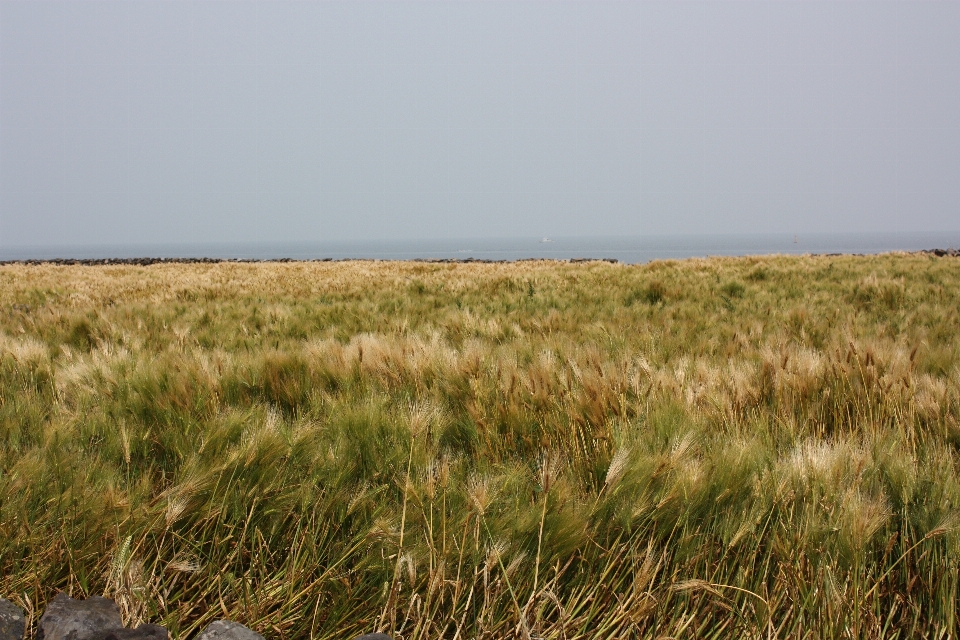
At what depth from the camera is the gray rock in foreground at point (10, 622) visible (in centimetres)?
120

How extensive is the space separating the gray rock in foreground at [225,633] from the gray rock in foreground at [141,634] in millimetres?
73

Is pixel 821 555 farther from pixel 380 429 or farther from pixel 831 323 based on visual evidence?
pixel 831 323

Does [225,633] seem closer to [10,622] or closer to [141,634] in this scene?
[141,634]

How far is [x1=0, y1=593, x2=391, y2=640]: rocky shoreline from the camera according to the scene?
1.14m

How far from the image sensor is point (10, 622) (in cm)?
122

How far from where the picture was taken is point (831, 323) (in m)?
5.20

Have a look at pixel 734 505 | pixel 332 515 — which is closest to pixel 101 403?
pixel 332 515

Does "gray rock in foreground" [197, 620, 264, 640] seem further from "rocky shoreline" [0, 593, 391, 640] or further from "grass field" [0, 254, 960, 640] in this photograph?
"grass field" [0, 254, 960, 640]

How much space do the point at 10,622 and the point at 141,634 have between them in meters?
0.35

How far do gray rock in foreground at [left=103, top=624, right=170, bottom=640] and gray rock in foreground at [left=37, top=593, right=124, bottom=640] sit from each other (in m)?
0.03

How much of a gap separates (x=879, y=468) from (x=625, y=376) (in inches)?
38.2

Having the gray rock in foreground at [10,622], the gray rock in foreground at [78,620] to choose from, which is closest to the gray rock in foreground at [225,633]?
the gray rock in foreground at [78,620]

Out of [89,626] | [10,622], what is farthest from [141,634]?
[10,622]

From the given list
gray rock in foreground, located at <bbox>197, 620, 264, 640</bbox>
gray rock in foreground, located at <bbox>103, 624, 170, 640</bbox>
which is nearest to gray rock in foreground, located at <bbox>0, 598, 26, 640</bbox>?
gray rock in foreground, located at <bbox>103, 624, 170, 640</bbox>
